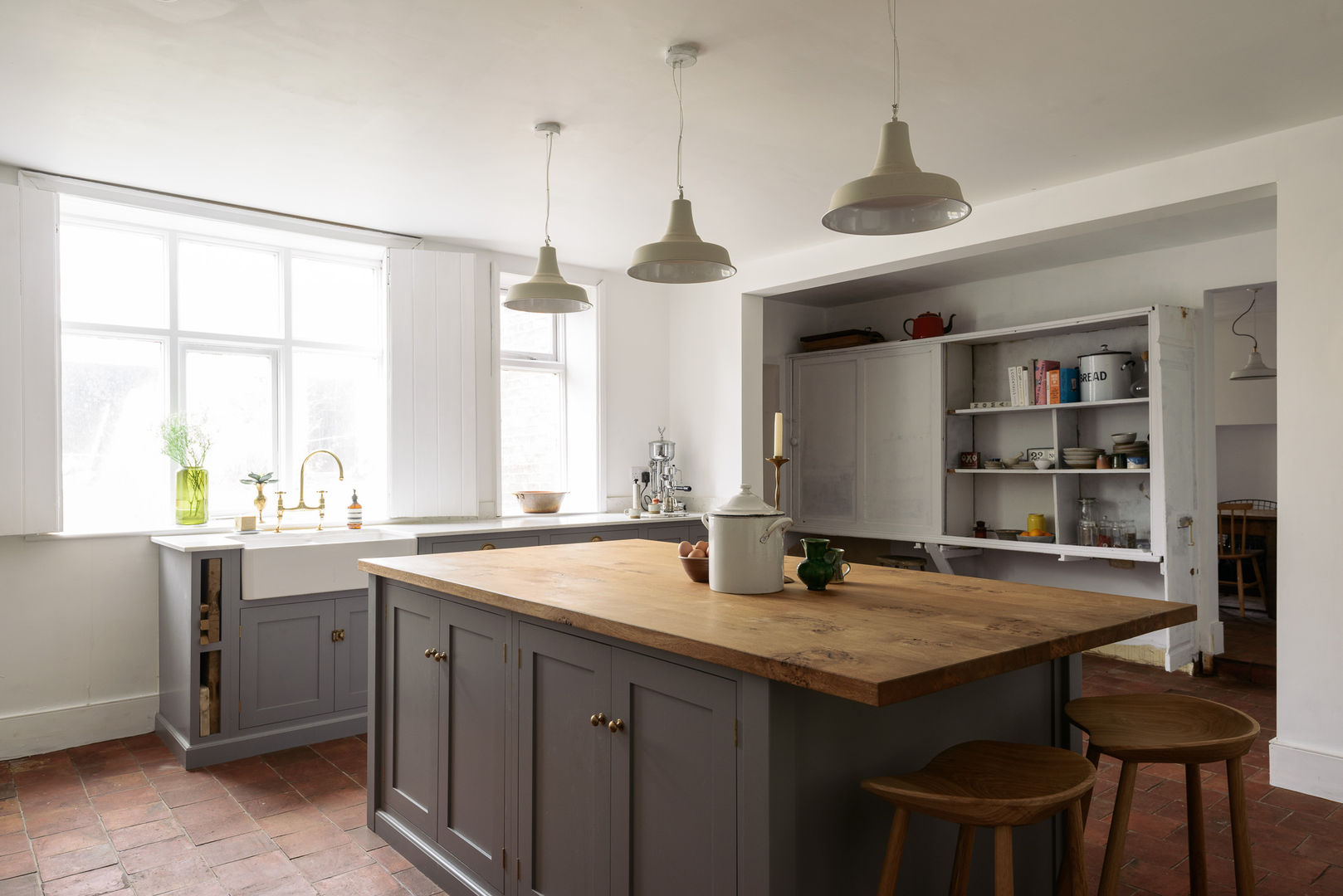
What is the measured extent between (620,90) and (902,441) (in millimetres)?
3801

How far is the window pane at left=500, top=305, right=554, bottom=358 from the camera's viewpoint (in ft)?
18.9

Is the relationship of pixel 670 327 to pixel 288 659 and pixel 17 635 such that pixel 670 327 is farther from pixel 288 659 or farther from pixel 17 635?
pixel 17 635

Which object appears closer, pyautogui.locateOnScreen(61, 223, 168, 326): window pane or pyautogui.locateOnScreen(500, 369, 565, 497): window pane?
pyautogui.locateOnScreen(61, 223, 168, 326): window pane

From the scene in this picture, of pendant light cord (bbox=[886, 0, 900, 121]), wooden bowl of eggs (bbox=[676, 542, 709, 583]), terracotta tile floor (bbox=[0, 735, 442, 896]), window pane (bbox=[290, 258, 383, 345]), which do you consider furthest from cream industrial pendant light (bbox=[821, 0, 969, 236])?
window pane (bbox=[290, 258, 383, 345])

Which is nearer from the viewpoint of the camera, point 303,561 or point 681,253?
point 681,253

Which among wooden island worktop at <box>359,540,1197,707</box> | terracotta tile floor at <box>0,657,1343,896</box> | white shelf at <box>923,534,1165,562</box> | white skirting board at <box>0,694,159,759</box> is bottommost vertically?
terracotta tile floor at <box>0,657,1343,896</box>

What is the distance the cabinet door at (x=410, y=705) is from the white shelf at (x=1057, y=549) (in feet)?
13.6

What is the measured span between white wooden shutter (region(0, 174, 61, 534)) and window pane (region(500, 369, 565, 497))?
247 centimetres

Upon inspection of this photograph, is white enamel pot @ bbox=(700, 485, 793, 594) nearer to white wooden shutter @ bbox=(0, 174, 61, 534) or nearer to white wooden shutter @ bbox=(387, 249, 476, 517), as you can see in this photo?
white wooden shutter @ bbox=(387, 249, 476, 517)

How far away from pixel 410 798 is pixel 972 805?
2.01 meters

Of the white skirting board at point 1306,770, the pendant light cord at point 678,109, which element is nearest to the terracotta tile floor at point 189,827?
the pendant light cord at point 678,109

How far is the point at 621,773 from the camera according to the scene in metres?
1.89

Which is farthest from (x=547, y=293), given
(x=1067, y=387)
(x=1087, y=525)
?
(x=1087, y=525)

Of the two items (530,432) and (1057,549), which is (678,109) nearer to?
(530,432)
